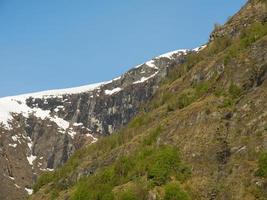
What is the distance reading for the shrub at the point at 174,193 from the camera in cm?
10621

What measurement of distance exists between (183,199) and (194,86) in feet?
215

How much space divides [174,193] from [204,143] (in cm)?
1752

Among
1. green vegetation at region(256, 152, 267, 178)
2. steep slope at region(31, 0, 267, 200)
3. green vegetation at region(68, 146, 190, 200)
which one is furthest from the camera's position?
green vegetation at region(68, 146, 190, 200)

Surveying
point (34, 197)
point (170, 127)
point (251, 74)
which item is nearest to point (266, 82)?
point (251, 74)

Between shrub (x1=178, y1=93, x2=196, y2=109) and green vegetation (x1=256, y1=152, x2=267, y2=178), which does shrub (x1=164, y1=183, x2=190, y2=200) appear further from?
shrub (x1=178, y1=93, x2=196, y2=109)

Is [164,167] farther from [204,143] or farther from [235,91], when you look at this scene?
[235,91]

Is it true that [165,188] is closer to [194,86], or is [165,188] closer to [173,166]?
[173,166]

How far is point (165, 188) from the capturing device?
11181 centimetres

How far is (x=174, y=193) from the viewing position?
352 feet

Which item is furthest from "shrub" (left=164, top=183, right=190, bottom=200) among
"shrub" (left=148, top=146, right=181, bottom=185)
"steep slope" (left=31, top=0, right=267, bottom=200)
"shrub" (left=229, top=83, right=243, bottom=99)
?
"shrub" (left=229, top=83, right=243, bottom=99)

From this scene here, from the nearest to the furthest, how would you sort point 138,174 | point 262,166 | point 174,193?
point 262,166 → point 174,193 → point 138,174

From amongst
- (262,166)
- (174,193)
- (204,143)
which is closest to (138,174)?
(204,143)

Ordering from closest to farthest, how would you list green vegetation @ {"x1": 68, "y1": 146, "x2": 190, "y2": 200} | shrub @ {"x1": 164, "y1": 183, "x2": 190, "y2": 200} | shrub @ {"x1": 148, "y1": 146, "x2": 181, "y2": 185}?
shrub @ {"x1": 164, "y1": 183, "x2": 190, "y2": 200}, green vegetation @ {"x1": 68, "y1": 146, "x2": 190, "y2": 200}, shrub @ {"x1": 148, "y1": 146, "x2": 181, "y2": 185}

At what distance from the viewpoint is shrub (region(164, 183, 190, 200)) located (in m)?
106
